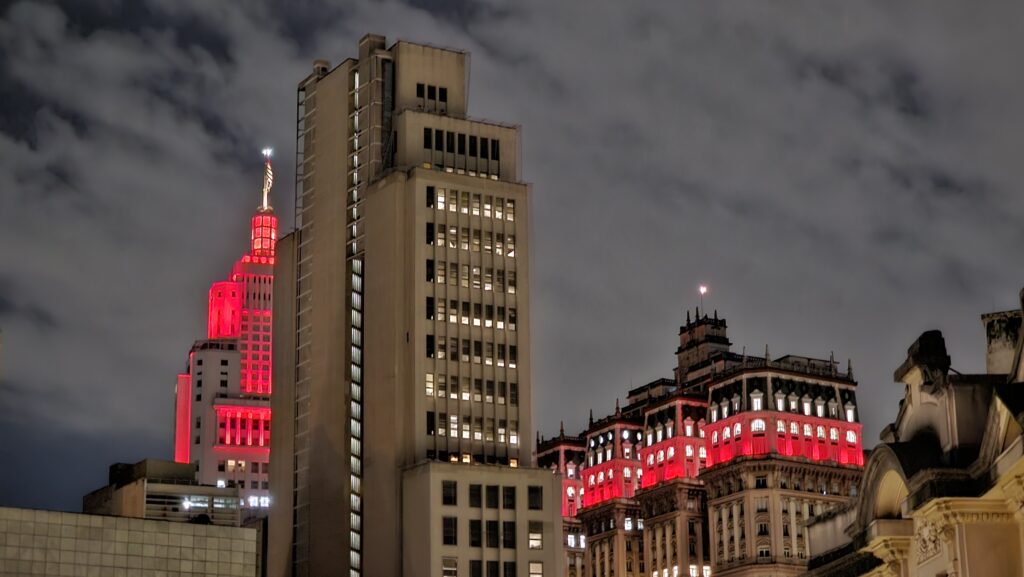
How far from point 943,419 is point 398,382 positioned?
112 meters

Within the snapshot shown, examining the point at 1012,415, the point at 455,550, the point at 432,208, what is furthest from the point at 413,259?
the point at 1012,415

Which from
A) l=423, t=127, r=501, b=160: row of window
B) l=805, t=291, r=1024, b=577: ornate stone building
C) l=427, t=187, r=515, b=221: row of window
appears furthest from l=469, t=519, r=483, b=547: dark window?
l=805, t=291, r=1024, b=577: ornate stone building

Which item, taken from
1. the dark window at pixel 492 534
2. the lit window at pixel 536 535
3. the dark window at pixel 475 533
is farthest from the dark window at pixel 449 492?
the lit window at pixel 536 535

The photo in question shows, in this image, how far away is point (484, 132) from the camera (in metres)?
195

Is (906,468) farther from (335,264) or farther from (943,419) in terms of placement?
(335,264)

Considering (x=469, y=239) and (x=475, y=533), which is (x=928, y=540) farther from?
(x=469, y=239)

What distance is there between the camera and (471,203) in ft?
618

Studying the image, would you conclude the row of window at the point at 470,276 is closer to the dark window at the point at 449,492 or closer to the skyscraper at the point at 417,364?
the skyscraper at the point at 417,364

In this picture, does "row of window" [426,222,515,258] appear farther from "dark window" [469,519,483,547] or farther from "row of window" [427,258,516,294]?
"dark window" [469,519,483,547]

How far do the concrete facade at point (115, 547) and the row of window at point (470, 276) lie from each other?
52.5 metres

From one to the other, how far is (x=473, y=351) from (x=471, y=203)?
17.3m

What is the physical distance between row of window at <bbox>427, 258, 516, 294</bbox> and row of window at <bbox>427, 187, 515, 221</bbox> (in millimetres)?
6449

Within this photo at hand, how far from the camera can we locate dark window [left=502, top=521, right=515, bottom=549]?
573 ft

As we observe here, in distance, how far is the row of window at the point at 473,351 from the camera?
18175 cm
